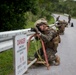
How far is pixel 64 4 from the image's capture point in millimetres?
140125

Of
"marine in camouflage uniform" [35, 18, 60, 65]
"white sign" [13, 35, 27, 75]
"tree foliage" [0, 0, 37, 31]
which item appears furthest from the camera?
"tree foliage" [0, 0, 37, 31]

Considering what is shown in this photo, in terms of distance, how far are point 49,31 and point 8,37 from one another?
175 centimetres

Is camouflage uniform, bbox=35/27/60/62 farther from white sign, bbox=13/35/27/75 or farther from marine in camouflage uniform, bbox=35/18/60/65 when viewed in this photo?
white sign, bbox=13/35/27/75

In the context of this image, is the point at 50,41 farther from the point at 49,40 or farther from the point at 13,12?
the point at 13,12

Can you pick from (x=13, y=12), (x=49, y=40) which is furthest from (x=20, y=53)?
(x=13, y=12)

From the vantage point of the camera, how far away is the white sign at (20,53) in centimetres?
714

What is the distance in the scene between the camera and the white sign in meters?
7.14

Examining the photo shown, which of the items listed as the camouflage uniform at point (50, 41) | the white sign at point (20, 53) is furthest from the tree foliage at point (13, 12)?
the white sign at point (20, 53)

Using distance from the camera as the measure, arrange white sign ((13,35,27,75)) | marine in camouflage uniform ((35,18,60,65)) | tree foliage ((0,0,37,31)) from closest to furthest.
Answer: white sign ((13,35,27,75)) < marine in camouflage uniform ((35,18,60,65)) < tree foliage ((0,0,37,31))

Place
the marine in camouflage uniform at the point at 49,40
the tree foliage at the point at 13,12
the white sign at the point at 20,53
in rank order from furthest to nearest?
1. the tree foliage at the point at 13,12
2. the marine in camouflage uniform at the point at 49,40
3. the white sign at the point at 20,53

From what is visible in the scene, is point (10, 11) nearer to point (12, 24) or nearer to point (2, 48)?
point (12, 24)

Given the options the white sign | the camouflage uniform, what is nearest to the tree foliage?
the camouflage uniform

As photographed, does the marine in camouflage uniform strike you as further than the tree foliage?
No

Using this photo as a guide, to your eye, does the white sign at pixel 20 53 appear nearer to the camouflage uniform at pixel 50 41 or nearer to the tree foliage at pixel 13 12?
the camouflage uniform at pixel 50 41
